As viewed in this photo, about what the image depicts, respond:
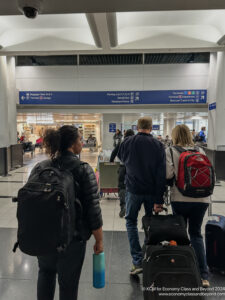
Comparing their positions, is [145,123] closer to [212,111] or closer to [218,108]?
[218,108]

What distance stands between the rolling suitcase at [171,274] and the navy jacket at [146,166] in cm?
52

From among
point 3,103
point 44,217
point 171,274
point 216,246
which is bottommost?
point 216,246

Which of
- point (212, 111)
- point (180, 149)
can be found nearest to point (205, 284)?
point (180, 149)

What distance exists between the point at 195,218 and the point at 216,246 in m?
0.55

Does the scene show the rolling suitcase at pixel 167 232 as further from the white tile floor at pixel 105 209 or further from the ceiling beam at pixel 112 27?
the ceiling beam at pixel 112 27

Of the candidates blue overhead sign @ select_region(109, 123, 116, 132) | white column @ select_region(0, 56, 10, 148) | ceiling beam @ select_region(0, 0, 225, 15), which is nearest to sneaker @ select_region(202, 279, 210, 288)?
ceiling beam @ select_region(0, 0, 225, 15)

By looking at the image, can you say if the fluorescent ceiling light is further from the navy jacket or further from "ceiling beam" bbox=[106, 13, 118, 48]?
the navy jacket

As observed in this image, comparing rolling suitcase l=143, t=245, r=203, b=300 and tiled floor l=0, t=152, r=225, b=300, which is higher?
rolling suitcase l=143, t=245, r=203, b=300

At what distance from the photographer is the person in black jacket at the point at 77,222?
4.35 ft

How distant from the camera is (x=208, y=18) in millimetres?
5027

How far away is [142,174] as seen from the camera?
→ 209 cm

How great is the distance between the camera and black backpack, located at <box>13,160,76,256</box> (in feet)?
3.72

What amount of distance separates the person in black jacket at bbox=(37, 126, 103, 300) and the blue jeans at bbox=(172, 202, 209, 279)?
3.04 feet

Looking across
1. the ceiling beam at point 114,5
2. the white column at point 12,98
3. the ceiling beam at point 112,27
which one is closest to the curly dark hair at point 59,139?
the ceiling beam at point 114,5
